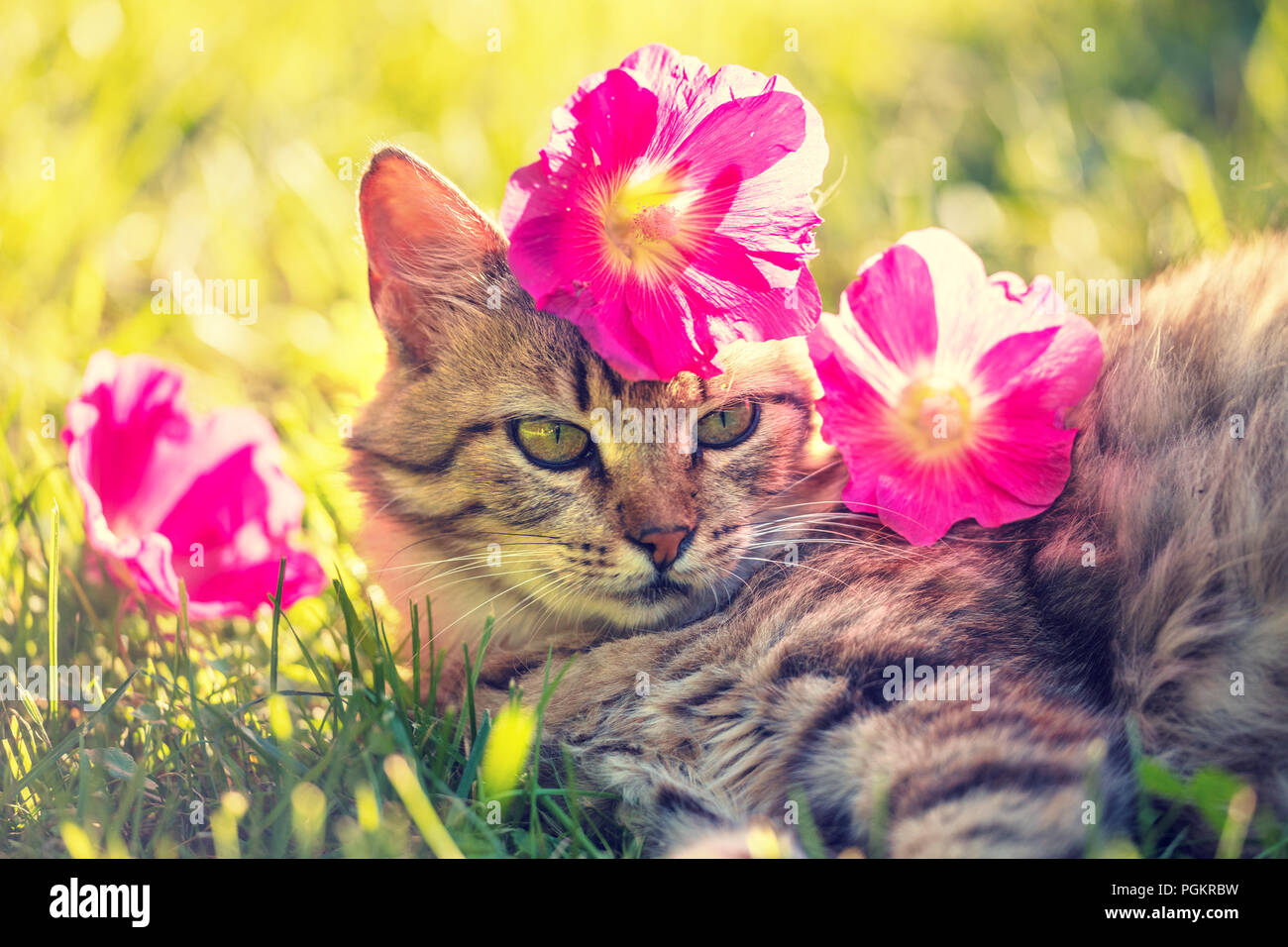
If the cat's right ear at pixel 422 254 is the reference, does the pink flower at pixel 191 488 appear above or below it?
below

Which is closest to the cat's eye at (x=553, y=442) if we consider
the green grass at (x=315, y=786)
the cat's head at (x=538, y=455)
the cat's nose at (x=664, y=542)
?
the cat's head at (x=538, y=455)

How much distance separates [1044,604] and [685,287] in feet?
2.12

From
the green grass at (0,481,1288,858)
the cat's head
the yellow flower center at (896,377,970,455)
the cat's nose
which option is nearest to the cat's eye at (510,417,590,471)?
the cat's head

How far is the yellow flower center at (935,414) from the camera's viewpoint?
4.46ft

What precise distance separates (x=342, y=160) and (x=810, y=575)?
224 cm

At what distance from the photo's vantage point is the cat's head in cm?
139

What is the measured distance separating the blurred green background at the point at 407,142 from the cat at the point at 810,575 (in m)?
0.40

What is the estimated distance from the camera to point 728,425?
1.46 metres

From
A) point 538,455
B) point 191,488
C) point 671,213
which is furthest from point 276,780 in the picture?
point 671,213

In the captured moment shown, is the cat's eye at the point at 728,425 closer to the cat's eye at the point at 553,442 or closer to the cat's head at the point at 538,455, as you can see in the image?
the cat's head at the point at 538,455

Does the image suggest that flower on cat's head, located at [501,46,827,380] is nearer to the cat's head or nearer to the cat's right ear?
the cat's head

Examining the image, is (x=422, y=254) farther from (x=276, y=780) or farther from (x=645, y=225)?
(x=276, y=780)

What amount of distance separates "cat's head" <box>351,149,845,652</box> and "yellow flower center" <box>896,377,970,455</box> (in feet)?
0.56
